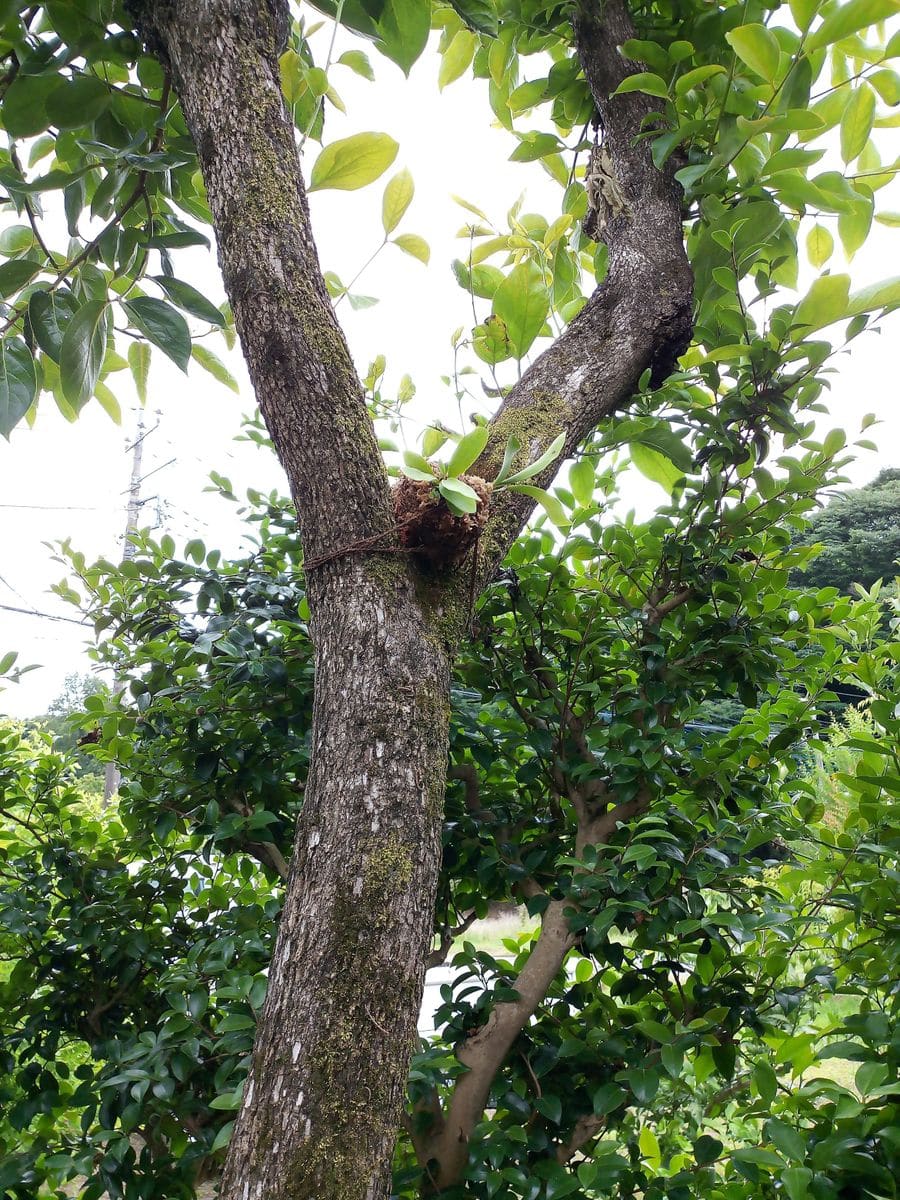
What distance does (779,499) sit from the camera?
978mm

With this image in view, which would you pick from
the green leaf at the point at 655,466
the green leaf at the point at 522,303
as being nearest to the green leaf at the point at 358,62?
the green leaf at the point at 522,303

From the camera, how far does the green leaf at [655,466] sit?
3.45 ft

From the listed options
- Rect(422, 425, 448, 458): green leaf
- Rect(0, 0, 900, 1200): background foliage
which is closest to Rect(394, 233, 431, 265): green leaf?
Rect(0, 0, 900, 1200): background foliage

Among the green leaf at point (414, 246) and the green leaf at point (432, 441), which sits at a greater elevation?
the green leaf at point (414, 246)

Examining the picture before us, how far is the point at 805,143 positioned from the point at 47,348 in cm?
84

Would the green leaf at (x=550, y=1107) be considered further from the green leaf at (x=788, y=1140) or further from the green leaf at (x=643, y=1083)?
the green leaf at (x=788, y=1140)

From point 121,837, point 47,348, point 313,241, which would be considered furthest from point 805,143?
point 121,837

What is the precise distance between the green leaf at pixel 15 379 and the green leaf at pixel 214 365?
0.28 m

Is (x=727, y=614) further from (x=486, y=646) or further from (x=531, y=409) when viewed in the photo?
(x=531, y=409)

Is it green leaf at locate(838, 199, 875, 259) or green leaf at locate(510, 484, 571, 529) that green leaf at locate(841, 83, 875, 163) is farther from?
green leaf at locate(510, 484, 571, 529)

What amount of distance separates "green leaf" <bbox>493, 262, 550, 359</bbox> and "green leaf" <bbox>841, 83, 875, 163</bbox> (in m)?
0.36

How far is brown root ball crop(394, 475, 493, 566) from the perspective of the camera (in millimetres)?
621

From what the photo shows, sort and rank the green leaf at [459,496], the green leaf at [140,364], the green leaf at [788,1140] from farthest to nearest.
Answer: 1. the green leaf at [140,364]
2. the green leaf at [788,1140]
3. the green leaf at [459,496]

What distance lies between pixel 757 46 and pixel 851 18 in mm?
83
